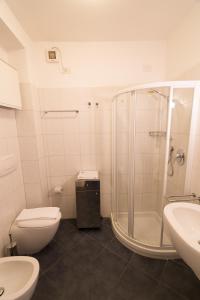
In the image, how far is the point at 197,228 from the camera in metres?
1.12

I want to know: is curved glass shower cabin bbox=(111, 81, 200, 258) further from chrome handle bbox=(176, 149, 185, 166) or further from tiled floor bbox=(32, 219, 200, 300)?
tiled floor bbox=(32, 219, 200, 300)

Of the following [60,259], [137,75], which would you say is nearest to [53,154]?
[60,259]

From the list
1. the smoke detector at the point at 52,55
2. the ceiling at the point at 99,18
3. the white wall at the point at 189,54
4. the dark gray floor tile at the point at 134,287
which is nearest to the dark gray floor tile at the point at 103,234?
the dark gray floor tile at the point at 134,287

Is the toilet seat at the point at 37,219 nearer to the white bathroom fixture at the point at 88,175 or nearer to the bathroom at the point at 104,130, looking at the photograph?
the bathroom at the point at 104,130

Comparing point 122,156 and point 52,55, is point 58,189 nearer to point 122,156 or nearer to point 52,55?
point 122,156

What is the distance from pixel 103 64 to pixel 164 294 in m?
2.55

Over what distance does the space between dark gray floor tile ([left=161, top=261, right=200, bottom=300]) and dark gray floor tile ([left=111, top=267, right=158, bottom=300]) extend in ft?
0.48

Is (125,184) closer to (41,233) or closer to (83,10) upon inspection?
(41,233)

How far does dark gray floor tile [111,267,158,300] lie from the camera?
125cm

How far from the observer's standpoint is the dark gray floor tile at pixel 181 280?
1264mm

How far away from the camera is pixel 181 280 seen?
1366 millimetres

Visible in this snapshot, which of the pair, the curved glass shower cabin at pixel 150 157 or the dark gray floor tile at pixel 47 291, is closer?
the dark gray floor tile at pixel 47 291

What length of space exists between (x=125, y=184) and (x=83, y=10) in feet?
6.25

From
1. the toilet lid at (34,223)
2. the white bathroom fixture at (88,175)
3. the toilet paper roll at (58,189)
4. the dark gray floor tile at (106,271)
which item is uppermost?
the white bathroom fixture at (88,175)
